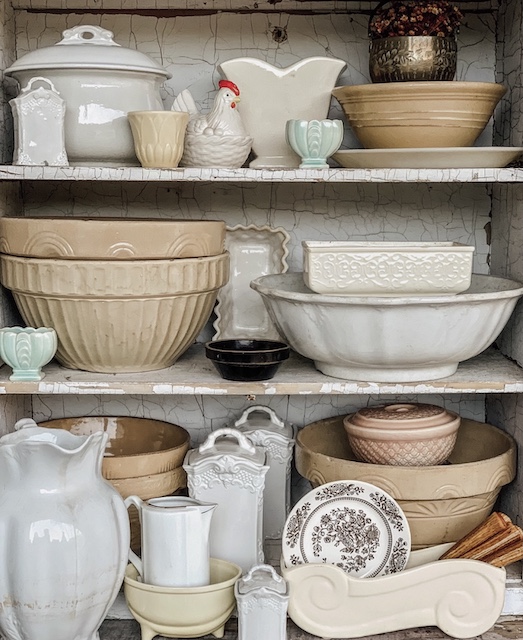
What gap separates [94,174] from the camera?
1450 millimetres

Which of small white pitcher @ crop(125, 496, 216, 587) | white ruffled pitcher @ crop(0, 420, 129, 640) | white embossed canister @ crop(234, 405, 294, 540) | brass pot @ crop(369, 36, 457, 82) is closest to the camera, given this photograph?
white ruffled pitcher @ crop(0, 420, 129, 640)

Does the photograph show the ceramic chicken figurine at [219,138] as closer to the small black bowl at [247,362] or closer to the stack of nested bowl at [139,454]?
the small black bowl at [247,362]

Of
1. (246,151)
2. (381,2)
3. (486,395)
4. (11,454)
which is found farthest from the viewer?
(486,395)

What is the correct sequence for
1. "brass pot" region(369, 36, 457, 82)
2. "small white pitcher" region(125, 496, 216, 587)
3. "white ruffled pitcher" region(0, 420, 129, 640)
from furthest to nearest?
"brass pot" region(369, 36, 457, 82) < "small white pitcher" region(125, 496, 216, 587) < "white ruffled pitcher" region(0, 420, 129, 640)

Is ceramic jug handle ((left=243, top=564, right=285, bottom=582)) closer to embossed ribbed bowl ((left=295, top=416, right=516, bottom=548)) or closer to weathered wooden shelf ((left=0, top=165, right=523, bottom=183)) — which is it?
embossed ribbed bowl ((left=295, top=416, right=516, bottom=548))

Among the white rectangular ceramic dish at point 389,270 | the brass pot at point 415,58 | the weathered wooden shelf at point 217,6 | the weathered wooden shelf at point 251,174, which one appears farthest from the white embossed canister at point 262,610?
the weathered wooden shelf at point 217,6

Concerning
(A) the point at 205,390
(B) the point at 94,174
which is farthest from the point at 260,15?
(A) the point at 205,390

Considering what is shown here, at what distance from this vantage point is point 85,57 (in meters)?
1.48

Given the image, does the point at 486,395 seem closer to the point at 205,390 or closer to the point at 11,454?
the point at 205,390

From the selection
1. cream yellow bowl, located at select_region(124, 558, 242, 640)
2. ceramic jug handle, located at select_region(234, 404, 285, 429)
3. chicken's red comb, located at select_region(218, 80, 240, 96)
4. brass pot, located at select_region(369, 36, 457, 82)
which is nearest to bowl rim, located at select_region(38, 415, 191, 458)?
ceramic jug handle, located at select_region(234, 404, 285, 429)

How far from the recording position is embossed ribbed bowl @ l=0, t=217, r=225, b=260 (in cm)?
146

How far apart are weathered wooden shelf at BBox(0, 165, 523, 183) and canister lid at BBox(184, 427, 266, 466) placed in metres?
0.43

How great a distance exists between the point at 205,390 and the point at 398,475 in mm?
352

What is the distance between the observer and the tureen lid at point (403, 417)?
155cm
